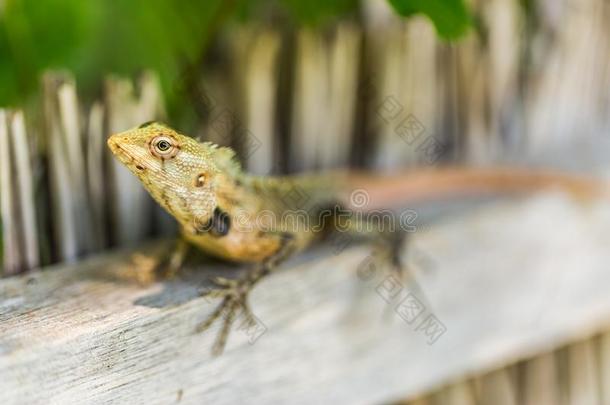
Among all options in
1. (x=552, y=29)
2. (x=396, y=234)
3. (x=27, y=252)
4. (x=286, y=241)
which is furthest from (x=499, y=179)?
(x=27, y=252)

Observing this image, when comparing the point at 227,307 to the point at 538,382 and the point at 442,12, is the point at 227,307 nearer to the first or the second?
the point at 442,12

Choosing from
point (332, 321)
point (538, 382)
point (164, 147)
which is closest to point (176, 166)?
point (164, 147)

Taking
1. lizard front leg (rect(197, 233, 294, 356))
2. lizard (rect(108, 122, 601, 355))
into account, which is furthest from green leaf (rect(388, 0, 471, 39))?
lizard front leg (rect(197, 233, 294, 356))

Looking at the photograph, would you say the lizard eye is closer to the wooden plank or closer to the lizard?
the lizard

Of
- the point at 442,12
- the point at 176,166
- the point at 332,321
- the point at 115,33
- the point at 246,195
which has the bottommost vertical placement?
the point at 332,321

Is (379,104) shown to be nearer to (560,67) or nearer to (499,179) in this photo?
(499,179)

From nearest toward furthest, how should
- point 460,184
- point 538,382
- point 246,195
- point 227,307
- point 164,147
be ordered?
1. point 164,147
2. point 227,307
3. point 246,195
4. point 460,184
5. point 538,382

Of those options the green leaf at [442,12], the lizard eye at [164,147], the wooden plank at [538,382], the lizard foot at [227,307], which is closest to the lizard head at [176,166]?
the lizard eye at [164,147]
